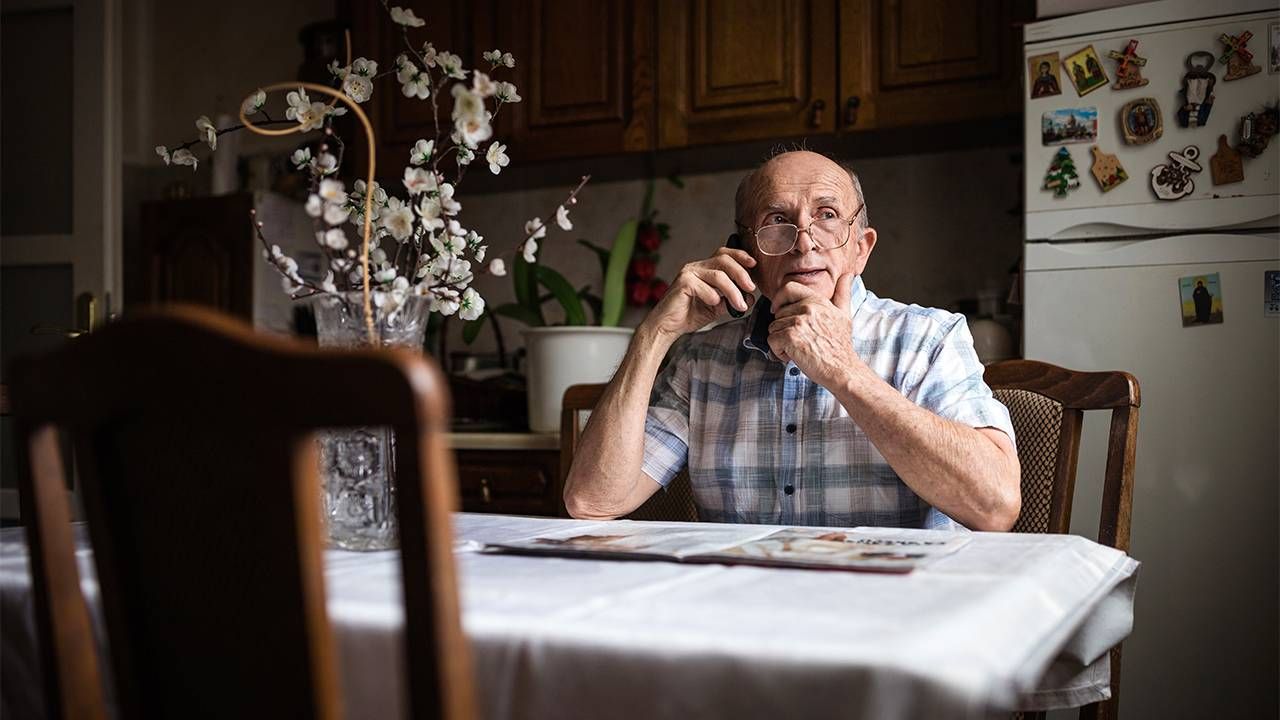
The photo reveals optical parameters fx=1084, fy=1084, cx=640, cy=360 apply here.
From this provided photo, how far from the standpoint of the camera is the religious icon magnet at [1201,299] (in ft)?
6.80

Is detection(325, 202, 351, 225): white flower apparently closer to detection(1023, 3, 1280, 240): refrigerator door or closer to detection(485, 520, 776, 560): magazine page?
detection(485, 520, 776, 560): magazine page

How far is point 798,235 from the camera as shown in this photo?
165cm

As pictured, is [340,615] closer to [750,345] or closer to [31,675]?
[31,675]

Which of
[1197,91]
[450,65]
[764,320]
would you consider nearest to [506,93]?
[450,65]

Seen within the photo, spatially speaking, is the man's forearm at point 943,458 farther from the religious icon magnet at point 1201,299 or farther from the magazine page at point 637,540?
the religious icon magnet at point 1201,299

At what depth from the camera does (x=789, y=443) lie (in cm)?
156

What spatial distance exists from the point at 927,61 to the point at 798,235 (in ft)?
3.73

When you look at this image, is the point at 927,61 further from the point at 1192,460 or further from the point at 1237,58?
the point at 1192,460

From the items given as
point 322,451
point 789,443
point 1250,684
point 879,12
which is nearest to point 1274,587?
point 1250,684

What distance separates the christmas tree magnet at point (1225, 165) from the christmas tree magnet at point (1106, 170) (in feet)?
0.51

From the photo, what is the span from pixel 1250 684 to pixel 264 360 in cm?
210

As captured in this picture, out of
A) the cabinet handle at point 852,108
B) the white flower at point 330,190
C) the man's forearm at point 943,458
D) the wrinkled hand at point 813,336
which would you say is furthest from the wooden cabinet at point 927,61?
the white flower at point 330,190

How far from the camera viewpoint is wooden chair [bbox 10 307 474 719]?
0.52 metres

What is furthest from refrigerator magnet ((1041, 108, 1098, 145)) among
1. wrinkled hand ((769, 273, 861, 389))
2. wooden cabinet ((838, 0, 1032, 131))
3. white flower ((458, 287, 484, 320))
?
white flower ((458, 287, 484, 320))
